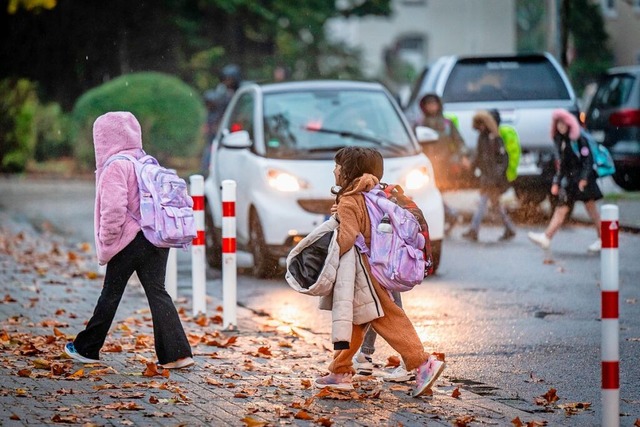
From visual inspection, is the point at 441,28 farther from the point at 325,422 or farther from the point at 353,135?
the point at 325,422

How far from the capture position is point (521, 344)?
366 inches

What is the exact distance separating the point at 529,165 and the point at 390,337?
10242mm

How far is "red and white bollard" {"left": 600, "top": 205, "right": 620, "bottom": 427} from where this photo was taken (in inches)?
244

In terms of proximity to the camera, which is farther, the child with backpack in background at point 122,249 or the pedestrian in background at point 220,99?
the pedestrian in background at point 220,99

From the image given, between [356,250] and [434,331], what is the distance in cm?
258

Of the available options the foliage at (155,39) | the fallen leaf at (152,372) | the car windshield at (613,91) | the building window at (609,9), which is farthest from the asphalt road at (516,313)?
the building window at (609,9)

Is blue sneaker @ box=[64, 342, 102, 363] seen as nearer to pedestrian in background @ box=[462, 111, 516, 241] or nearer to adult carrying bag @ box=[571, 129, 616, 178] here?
adult carrying bag @ box=[571, 129, 616, 178]

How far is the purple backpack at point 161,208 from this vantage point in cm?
812

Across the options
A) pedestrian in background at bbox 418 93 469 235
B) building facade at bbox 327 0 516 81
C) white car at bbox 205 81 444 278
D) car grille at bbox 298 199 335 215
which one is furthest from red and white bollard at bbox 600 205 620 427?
building facade at bbox 327 0 516 81

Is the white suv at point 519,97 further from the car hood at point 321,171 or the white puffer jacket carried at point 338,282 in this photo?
the white puffer jacket carried at point 338,282

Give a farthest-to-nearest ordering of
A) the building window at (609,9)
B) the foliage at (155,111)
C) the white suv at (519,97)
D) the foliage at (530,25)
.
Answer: the foliage at (530,25) < the building window at (609,9) < the foliage at (155,111) < the white suv at (519,97)

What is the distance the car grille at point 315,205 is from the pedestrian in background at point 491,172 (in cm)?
372

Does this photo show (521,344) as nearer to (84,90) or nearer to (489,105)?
(489,105)

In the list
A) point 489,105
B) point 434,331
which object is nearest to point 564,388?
point 434,331
